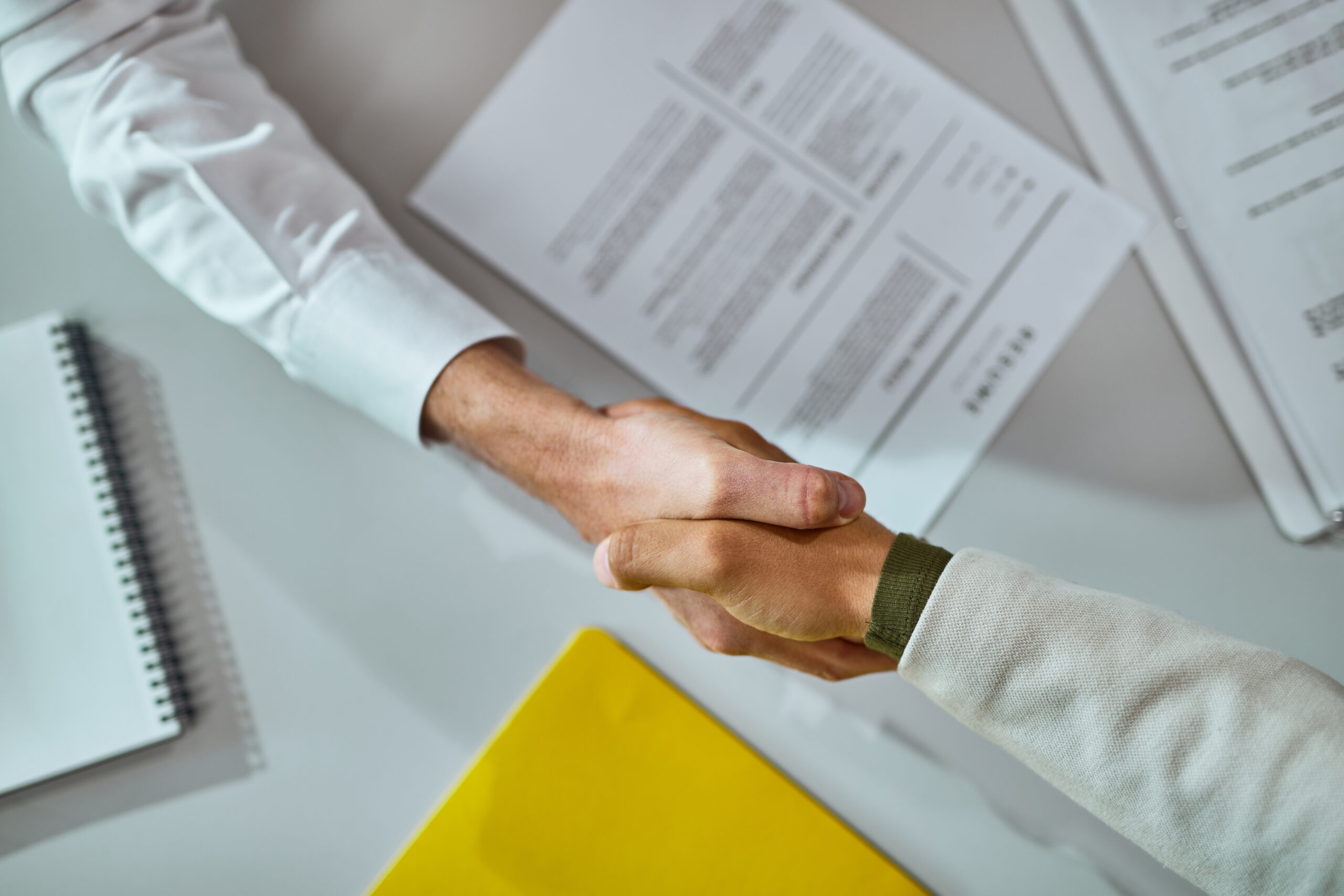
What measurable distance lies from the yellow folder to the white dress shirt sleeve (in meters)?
0.28

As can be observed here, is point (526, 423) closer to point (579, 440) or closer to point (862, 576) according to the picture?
point (579, 440)

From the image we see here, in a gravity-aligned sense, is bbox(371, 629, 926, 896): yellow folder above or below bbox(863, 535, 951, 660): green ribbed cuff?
below

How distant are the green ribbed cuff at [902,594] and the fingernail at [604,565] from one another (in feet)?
0.57

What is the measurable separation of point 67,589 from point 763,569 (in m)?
0.59

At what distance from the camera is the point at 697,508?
54 cm

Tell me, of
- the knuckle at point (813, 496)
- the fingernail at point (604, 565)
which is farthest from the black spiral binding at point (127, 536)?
the knuckle at point (813, 496)

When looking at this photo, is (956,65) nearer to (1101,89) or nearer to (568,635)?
(1101,89)

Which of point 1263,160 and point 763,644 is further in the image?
point 1263,160

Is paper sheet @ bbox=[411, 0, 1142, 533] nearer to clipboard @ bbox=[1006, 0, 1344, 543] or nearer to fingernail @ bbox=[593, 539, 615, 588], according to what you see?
clipboard @ bbox=[1006, 0, 1344, 543]

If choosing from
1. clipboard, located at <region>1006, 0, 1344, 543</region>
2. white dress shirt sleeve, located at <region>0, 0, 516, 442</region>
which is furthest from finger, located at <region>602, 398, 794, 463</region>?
clipboard, located at <region>1006, 0, 1344, 543</region>

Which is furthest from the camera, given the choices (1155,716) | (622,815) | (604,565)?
(622,815)

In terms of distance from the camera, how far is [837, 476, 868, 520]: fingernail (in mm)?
528

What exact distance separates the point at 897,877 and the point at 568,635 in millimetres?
339

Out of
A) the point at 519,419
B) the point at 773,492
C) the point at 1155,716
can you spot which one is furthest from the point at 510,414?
the point at 1155,716
